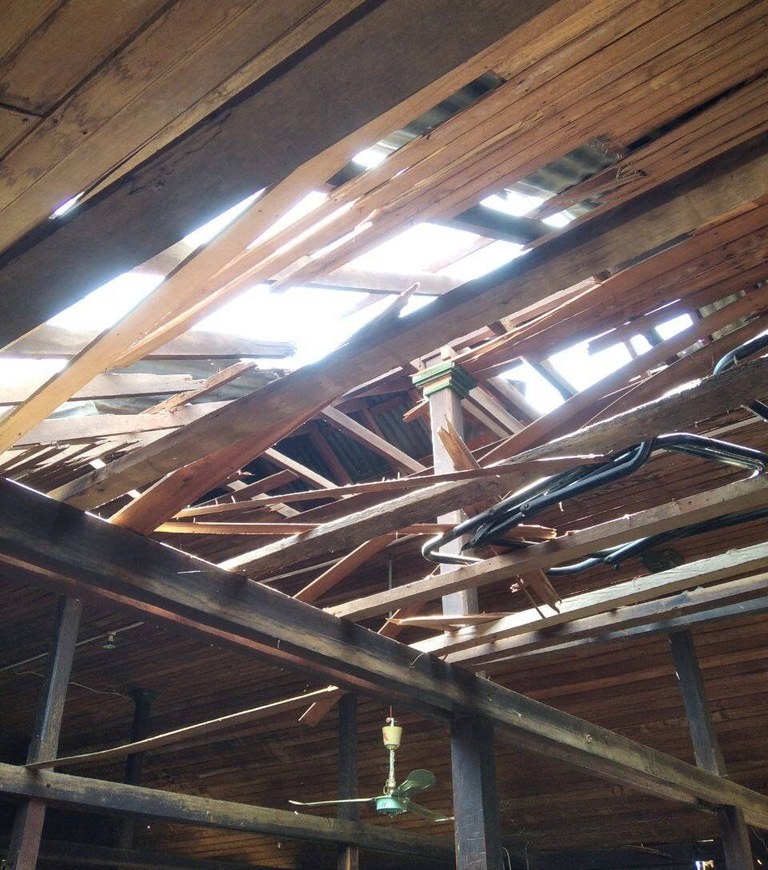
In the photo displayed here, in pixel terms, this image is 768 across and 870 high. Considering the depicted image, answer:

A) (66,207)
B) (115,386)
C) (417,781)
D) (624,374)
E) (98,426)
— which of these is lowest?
(417,781)

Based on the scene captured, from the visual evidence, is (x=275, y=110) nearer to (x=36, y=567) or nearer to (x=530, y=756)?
(x=36, y=567)

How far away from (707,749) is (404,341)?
4.44 meters

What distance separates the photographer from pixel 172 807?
19.0ft

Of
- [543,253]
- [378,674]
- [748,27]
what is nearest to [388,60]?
[543,253]

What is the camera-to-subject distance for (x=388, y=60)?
1268mm

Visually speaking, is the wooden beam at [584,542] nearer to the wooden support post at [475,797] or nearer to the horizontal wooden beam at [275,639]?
the horizontal wooden beam at [275,639]

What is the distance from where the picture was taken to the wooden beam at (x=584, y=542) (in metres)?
3.18

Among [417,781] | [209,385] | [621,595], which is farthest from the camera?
[417,781]

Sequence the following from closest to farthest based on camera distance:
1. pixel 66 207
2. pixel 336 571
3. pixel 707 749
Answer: pixel 66 207
pixel 336 571
pixel 707 749

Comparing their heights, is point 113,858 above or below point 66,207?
above

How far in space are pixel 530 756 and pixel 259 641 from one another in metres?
5.20

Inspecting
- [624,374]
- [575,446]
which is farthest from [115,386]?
[624,374]

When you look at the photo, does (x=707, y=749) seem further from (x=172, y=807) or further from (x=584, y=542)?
(x=172, y=807)

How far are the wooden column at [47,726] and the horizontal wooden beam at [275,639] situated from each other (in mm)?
150
